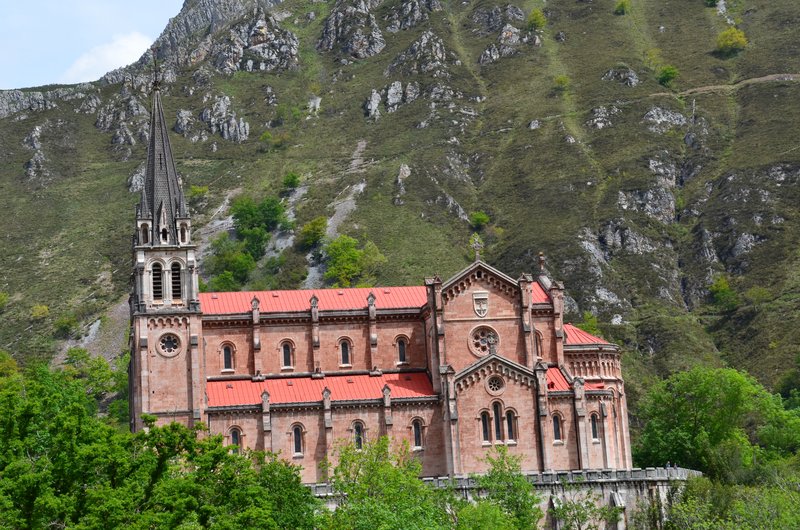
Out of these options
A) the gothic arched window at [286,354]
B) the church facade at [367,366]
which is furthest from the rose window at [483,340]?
the gothic arched window at [286,354]

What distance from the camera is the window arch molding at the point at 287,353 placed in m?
99.6

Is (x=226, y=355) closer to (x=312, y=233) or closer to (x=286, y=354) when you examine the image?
(x=286, y=354)

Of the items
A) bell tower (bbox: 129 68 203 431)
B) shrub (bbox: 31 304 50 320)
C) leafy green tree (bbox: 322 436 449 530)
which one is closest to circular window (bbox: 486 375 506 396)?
leafy green tree (bbox: 322 436 449 530)

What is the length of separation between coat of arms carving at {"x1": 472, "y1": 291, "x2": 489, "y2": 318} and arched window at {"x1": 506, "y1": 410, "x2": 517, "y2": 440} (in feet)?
26.2

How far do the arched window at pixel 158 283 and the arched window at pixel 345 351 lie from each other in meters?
14.2

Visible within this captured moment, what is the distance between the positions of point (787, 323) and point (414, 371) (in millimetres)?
64034

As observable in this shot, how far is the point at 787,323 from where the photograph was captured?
14838cm

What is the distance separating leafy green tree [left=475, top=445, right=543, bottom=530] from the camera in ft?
267

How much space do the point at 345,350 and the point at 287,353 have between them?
14.8 feet

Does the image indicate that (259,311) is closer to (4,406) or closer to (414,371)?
(414,371)

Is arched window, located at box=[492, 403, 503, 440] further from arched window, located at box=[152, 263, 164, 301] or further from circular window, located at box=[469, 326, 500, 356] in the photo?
arched window, located at box=[152, 263, 164, 301]

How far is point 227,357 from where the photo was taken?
9894cm

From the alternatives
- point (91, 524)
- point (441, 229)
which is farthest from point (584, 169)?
point (91, 524)

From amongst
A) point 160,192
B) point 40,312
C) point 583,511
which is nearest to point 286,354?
point 160,192
